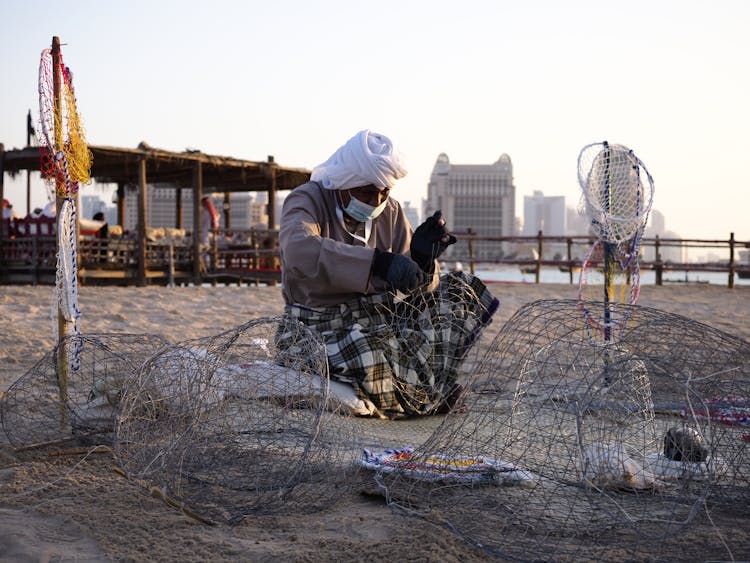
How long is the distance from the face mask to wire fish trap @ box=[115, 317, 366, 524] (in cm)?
91

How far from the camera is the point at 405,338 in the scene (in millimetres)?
3645

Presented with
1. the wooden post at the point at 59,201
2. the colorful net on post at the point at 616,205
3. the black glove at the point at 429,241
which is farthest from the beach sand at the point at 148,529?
the colorful net on post at the point at 616,205

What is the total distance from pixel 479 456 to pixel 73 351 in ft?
5.29

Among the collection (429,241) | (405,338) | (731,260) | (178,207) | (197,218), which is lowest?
(405,338)

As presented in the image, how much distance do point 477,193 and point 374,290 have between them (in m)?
140

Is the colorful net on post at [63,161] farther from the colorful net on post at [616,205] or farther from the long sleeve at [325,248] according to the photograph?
the colorful net on post at [616,205]

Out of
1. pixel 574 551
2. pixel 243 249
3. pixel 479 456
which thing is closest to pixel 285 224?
pixel 479 456

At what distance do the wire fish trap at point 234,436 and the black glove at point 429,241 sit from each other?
2.80 ft

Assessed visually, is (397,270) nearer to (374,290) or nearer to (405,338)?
(374,290)

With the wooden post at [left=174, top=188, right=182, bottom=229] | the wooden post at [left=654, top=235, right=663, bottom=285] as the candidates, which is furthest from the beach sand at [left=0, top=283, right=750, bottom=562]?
the wooden post at [left=174, top=188, right=182, bottom=229]

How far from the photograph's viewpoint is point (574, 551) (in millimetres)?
1835

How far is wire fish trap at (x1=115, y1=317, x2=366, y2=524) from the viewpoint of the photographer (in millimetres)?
2166

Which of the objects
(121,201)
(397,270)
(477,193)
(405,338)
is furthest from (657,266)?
(477,193)

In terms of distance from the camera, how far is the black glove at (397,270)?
10.5 feet
